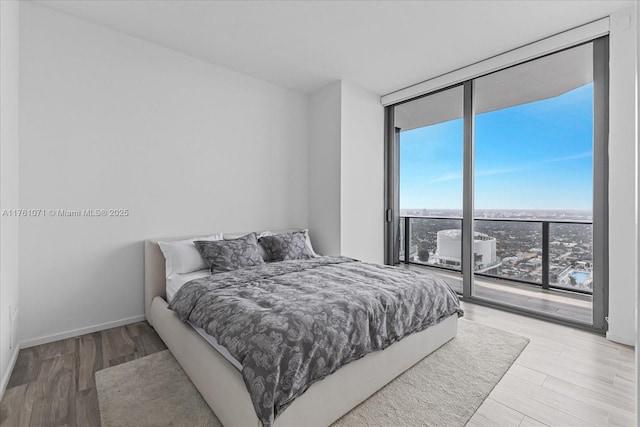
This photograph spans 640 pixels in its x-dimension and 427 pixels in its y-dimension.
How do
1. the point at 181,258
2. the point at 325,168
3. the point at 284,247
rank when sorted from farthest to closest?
the point at 325,168 → the point at 284,247 → the point at 181,258

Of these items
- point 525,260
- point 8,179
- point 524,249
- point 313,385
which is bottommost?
point 313,385

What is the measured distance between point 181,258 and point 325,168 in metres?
2.25

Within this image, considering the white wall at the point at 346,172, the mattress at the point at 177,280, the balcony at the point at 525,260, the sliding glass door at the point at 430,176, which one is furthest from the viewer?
the sliding glass door at the point at 430,176

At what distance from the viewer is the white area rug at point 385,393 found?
1.65 m

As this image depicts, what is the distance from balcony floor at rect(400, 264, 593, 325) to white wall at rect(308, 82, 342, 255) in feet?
6.24

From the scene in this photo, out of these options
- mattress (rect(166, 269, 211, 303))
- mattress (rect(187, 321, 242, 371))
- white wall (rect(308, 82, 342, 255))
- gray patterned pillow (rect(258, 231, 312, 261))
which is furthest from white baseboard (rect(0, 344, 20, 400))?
white wall (rect(308, 82, 342, 255))

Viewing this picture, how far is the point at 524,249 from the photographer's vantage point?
4.05 meters

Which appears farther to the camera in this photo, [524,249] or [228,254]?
[524,249]

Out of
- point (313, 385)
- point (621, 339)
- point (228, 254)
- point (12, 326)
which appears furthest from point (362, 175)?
point (12, 326)

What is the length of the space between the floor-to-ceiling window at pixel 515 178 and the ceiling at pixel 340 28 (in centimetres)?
50

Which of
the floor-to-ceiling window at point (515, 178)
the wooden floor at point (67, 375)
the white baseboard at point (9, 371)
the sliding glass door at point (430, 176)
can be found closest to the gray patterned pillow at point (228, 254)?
the wooden floor at point (67, 375)

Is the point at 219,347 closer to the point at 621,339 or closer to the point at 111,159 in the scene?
the point at 111,159

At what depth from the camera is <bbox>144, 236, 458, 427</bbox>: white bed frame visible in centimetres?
144

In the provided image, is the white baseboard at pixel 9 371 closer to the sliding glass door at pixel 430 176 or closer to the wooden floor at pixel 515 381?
the wooden floor at pixel 515 381
